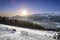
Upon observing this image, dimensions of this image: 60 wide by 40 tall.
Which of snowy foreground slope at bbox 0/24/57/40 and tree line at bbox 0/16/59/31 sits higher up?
tree line at bbox 0/16/59/31

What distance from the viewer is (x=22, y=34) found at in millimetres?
2605

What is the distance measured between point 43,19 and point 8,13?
1.01m

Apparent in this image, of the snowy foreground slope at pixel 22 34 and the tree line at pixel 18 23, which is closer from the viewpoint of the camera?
the snowy foreground slope at pixel 22 34

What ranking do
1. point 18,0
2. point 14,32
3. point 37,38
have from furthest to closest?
point 18,0
point 14,32
point 37,38

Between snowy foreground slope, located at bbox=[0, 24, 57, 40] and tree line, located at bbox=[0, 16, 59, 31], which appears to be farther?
tree line, located at bbox=[0, 16, 59, 31]

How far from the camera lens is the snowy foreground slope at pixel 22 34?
2467 mm

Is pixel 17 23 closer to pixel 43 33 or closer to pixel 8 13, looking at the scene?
pixel 8 13

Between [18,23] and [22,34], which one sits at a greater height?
[18,23]

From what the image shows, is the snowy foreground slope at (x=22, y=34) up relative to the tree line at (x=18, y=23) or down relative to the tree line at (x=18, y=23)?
down

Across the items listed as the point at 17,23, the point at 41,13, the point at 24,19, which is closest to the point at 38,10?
the point at 41,13

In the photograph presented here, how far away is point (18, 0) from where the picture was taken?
284cm

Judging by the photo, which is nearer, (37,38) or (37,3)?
(37,38)

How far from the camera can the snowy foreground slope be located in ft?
8.10

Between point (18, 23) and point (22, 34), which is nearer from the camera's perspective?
point (22, 34)
